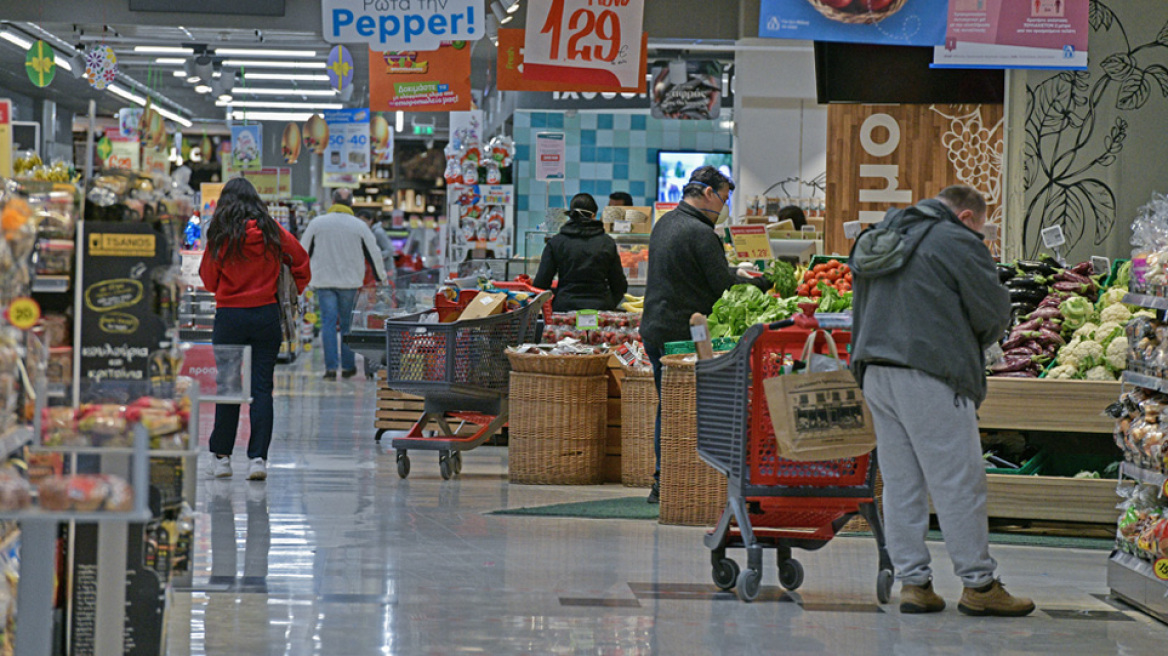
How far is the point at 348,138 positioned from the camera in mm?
21812

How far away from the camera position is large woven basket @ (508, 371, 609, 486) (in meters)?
7.33

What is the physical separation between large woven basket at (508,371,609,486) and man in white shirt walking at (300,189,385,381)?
5523mm

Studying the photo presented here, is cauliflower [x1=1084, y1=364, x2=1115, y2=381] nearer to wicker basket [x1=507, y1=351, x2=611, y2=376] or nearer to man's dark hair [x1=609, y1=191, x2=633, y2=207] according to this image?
wicker basket [x1=507, y1=351, x2=611, y2=376]

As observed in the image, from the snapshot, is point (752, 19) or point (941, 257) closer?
point (941, 257)

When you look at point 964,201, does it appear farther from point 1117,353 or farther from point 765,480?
point 1117,353

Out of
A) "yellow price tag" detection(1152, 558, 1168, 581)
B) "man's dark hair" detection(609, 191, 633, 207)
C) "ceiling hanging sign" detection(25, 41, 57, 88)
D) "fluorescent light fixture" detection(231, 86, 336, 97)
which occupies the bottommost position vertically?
"yellow price tag" detection(1152, 558, 1168, 581)

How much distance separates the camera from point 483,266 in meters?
11.4

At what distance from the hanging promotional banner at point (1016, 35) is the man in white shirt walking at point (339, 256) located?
6243mm

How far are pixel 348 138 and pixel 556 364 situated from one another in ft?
50.4

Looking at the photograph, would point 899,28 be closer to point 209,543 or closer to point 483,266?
point 483,266

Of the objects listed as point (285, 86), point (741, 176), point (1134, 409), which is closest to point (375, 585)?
point (1134, 409)

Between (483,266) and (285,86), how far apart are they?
508 inches

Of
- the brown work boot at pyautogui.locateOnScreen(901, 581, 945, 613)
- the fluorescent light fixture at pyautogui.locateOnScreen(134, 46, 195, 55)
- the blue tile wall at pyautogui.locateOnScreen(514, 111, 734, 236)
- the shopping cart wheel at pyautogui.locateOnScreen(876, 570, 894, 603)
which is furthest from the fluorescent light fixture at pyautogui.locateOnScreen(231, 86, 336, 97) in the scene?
the brown work boot at pyautogui.locateOnScreen(901, 581, 945, 613)

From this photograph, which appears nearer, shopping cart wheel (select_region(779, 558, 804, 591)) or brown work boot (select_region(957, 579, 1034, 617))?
brown work boot (select_region(957, 579, 1034, 617))
